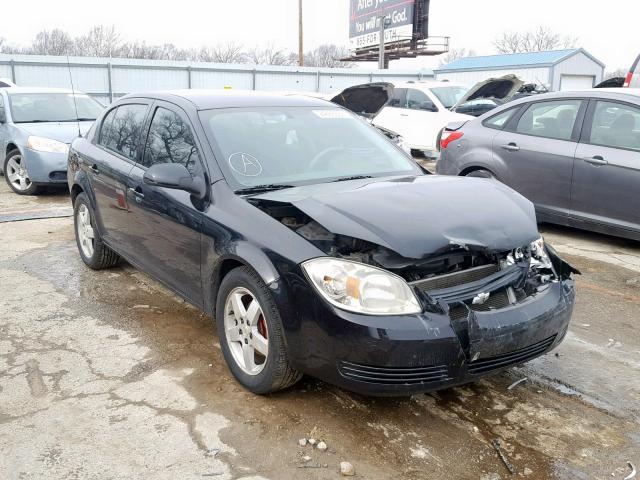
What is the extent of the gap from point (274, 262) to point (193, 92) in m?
1.95

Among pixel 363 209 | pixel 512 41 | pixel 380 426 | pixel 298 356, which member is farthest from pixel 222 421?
pixel 512 41

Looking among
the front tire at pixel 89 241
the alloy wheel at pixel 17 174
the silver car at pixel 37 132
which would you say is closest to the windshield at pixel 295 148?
the front tire at pixel 89 241

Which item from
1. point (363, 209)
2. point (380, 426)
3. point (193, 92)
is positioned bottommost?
point (380, 426)

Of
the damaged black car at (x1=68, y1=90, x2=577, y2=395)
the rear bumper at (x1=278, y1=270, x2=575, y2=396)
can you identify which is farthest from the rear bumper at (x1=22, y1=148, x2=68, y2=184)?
the rear bumper at (x1=278, y1=270, x2=575, y2=396)

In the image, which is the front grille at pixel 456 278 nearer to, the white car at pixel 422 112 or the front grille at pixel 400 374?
the front grille at pixel 400 374

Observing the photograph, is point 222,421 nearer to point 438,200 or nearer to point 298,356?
point 298,356

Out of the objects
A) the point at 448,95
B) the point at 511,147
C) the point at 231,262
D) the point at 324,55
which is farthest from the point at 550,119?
the point at 324,55

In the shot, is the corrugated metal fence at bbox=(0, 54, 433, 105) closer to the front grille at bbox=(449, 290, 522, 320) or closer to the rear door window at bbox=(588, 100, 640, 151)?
the rear door window at bbox=(588, 100, 640, 151)

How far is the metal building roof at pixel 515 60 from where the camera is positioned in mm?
31266

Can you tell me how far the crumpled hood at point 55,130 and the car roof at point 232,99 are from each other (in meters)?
4.82

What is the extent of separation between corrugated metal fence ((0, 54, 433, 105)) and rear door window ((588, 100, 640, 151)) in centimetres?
1887

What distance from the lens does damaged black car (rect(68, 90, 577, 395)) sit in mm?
2777

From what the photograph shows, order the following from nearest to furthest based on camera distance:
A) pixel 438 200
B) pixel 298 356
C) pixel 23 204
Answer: pixel 298 356
pixel 438 200
pixel 23 204

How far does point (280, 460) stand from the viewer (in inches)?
109
